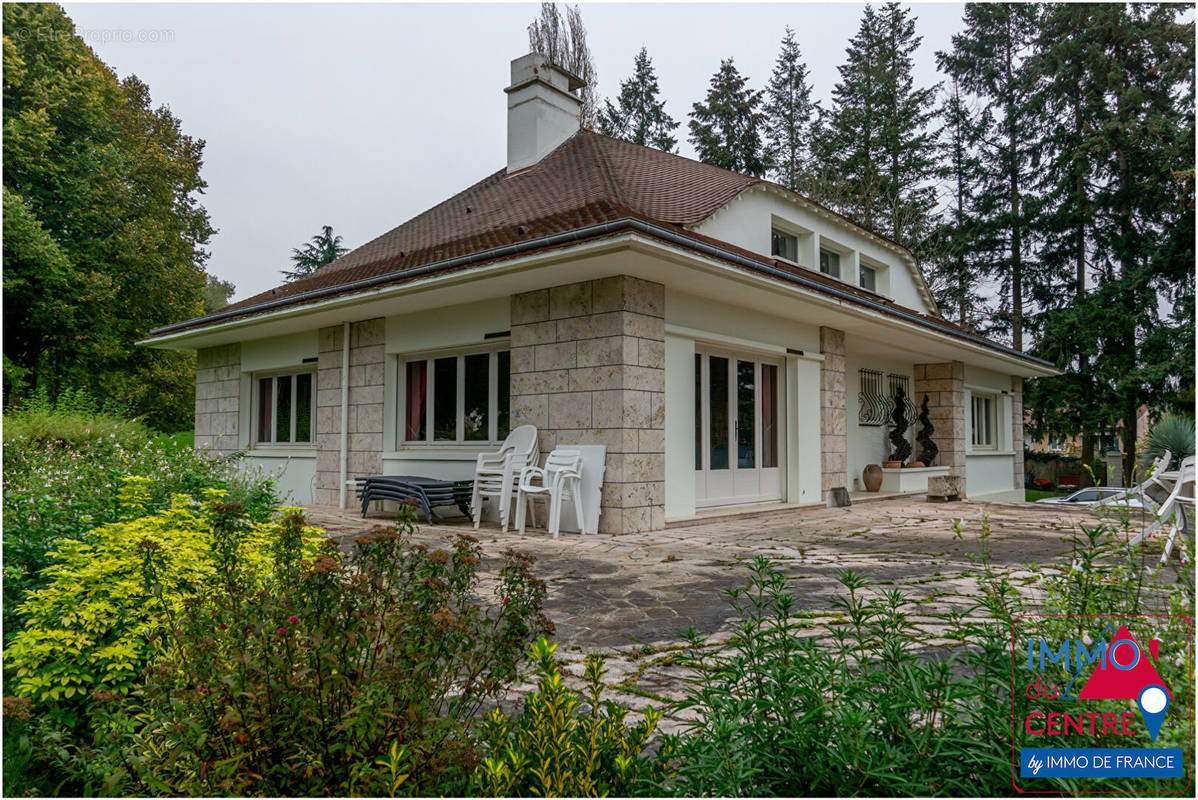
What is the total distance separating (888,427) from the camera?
48.7 ft

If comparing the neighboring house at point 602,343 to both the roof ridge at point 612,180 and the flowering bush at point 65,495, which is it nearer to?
the roof ridge at point 612,180

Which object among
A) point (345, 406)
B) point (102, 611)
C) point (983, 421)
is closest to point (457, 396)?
point (345, 406)

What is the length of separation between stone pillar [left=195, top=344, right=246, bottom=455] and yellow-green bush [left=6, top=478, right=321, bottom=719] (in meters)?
11.4

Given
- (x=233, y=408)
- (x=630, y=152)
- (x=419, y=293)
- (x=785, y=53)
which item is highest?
(x=785, y=53)

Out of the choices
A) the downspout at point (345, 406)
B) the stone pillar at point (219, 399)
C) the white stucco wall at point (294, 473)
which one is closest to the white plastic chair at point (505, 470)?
the downspout at point (345, 406)

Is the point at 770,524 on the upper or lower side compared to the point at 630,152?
lower

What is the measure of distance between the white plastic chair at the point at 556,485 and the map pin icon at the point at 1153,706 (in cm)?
628

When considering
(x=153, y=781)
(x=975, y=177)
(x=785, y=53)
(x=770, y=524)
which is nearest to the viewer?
(x=153, y=781)

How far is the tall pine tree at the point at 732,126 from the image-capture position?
2831 centimetres

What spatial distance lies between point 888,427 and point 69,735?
14.7 m

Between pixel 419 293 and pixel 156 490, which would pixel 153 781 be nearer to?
pixel 156 490

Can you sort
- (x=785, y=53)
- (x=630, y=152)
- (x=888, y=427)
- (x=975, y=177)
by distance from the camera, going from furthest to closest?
(x=785, y=53), (x=975, y=177), (x=888, y=427), (x=630, y=152)

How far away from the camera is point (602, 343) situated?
7977mm

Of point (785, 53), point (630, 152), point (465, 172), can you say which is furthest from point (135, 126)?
point (785, 53)
